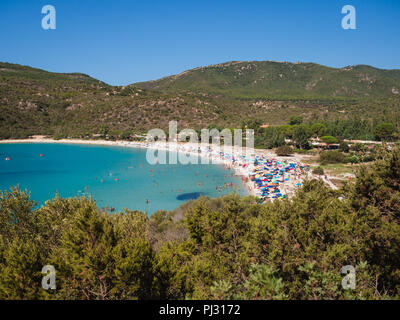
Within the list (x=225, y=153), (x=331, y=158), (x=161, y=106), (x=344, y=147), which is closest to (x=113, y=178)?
(x=225, y=153)

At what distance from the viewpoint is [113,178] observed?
46.5m

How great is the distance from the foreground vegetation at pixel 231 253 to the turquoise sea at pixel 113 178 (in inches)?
819

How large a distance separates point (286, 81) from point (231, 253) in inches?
6682

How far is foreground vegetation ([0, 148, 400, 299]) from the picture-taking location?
701 cm

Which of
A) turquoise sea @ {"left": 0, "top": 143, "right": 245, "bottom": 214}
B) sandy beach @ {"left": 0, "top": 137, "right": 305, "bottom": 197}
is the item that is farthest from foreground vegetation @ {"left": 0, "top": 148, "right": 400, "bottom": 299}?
turquoise sea @ {"left": 0, "top": 143, "right": 245, "bottom": 214}

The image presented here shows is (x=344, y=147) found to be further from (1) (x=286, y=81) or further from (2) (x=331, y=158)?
(1) (x=286, y=81)

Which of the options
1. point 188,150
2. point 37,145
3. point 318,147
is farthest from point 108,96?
point 318,147

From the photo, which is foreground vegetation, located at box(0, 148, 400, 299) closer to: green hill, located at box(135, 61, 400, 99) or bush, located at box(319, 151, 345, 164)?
bush, located at box(319, 151, 345, 164)
